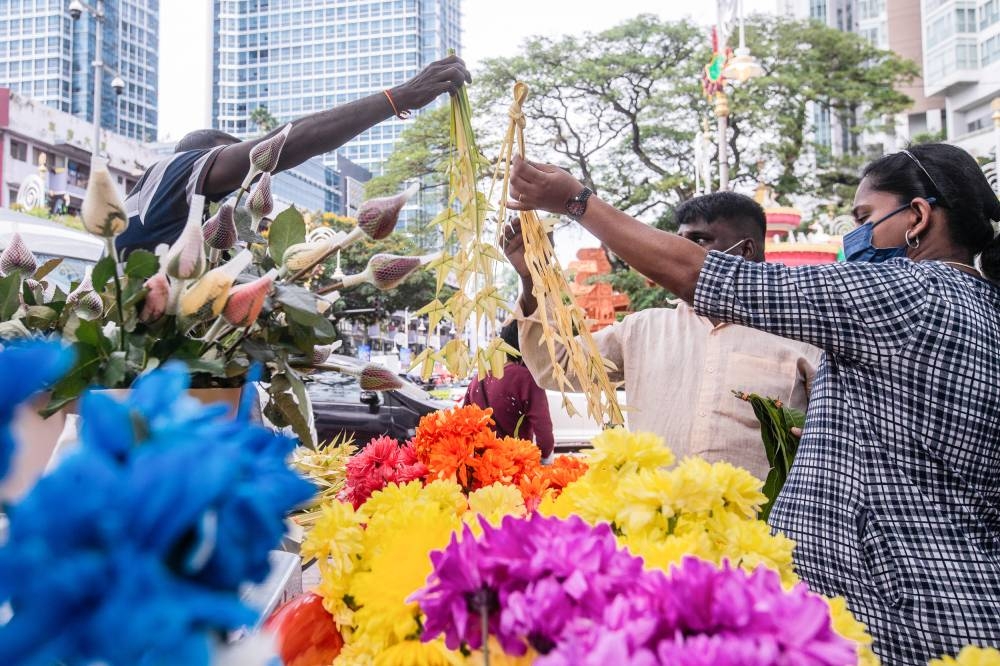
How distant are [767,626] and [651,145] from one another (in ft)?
58.6

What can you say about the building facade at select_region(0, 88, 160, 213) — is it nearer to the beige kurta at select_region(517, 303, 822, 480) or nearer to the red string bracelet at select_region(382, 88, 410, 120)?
the beige kurta at select_region(517, 303, 822, 480)

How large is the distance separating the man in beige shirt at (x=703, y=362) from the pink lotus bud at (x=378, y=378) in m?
0.79

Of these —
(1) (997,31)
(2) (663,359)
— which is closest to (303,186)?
(1) (997,31)

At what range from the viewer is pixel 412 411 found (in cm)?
691

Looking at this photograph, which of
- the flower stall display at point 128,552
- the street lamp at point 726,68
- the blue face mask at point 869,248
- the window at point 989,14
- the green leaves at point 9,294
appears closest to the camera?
the flower stall display at point 128,552

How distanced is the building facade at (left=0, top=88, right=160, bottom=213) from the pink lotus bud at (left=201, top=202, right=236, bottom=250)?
77.4 ft

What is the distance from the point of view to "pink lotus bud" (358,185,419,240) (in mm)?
891

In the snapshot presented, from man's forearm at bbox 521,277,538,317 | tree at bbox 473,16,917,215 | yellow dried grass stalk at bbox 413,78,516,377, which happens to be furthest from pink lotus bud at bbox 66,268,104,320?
tree at bbox 473,16,917,215

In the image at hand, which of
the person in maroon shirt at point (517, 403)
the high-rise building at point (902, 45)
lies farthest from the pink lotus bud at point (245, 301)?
the high-rise building at point (902, 45)

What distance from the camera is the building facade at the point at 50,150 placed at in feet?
77.6

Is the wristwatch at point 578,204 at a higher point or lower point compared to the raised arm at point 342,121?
lower

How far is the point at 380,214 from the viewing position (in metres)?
0.89

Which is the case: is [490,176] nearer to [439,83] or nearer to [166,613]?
[439,83]

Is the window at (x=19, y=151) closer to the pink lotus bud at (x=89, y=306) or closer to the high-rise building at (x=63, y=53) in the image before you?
the high-rise building at (x=63, y=53)
